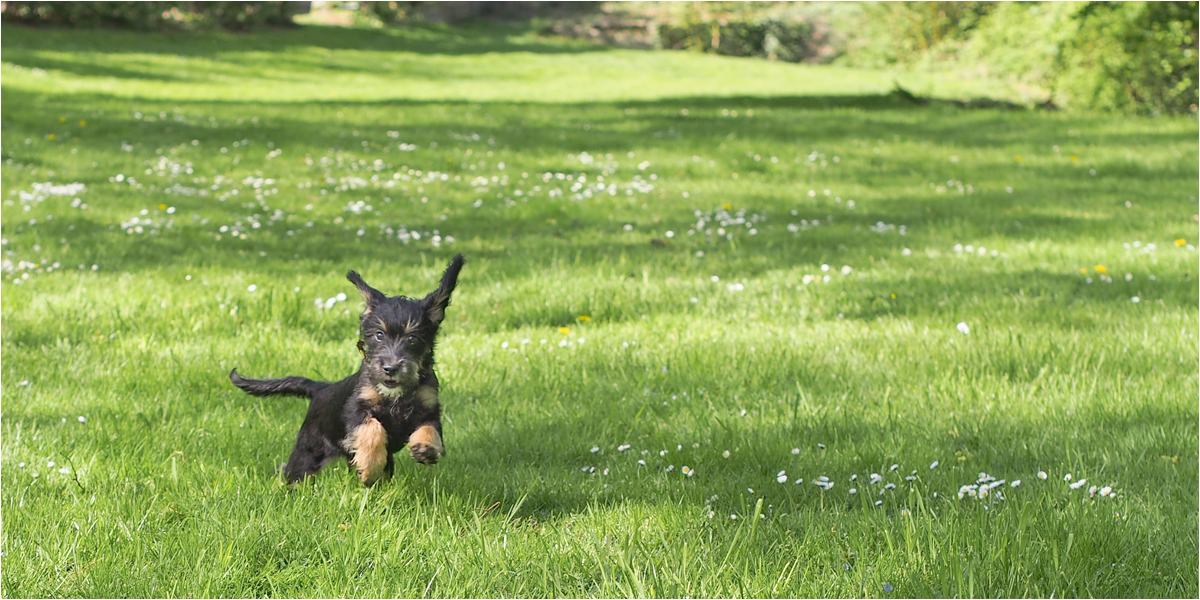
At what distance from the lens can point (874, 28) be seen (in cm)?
5447

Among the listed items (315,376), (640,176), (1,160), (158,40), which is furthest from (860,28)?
(315,376)

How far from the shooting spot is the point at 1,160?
13031 millimetres

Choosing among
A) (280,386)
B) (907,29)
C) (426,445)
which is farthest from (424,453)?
(907,29)

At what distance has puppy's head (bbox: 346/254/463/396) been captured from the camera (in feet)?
10.6

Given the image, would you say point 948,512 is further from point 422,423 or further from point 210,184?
point 210,184

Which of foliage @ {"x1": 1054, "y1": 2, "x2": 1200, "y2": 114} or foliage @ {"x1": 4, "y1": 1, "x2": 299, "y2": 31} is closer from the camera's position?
foliage @ {"x1": 1054, "y1": 2, "x2": 1200, "y2": 114}

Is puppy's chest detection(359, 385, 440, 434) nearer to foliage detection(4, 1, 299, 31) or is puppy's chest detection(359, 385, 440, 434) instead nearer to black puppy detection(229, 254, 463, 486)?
black puppy detection(229, 254, 463, 486)

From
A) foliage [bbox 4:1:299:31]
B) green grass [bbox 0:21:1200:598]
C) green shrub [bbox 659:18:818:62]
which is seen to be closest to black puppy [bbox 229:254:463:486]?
green grass [bbox 0:21:1200:598]

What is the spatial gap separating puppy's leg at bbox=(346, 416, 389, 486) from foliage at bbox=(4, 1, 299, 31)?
120ft

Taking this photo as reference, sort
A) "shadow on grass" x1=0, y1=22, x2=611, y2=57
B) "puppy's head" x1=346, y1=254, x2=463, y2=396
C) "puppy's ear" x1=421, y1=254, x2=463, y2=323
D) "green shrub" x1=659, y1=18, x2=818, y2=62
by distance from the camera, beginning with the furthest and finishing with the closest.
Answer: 1. "green shrub" x1=659, y1=18, x2=818, y2=62
2. "shadow on grass" x1=0, y1=22, x2=611, y2=57
3. "puppy's ear" x1=421, y1=254, x2=463, y2=323
4. "puppy's head" x1=346, y1=254, x2=463, y2=396

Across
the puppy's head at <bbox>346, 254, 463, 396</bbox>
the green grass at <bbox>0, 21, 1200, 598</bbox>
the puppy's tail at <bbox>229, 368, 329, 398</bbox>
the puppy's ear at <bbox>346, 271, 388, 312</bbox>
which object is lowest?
the green grass at <bbox>0, 21, 1200, 598</bbox>

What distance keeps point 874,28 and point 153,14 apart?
125 ft

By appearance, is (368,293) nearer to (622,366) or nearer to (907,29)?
(622,366)

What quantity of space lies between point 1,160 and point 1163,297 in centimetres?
1413
